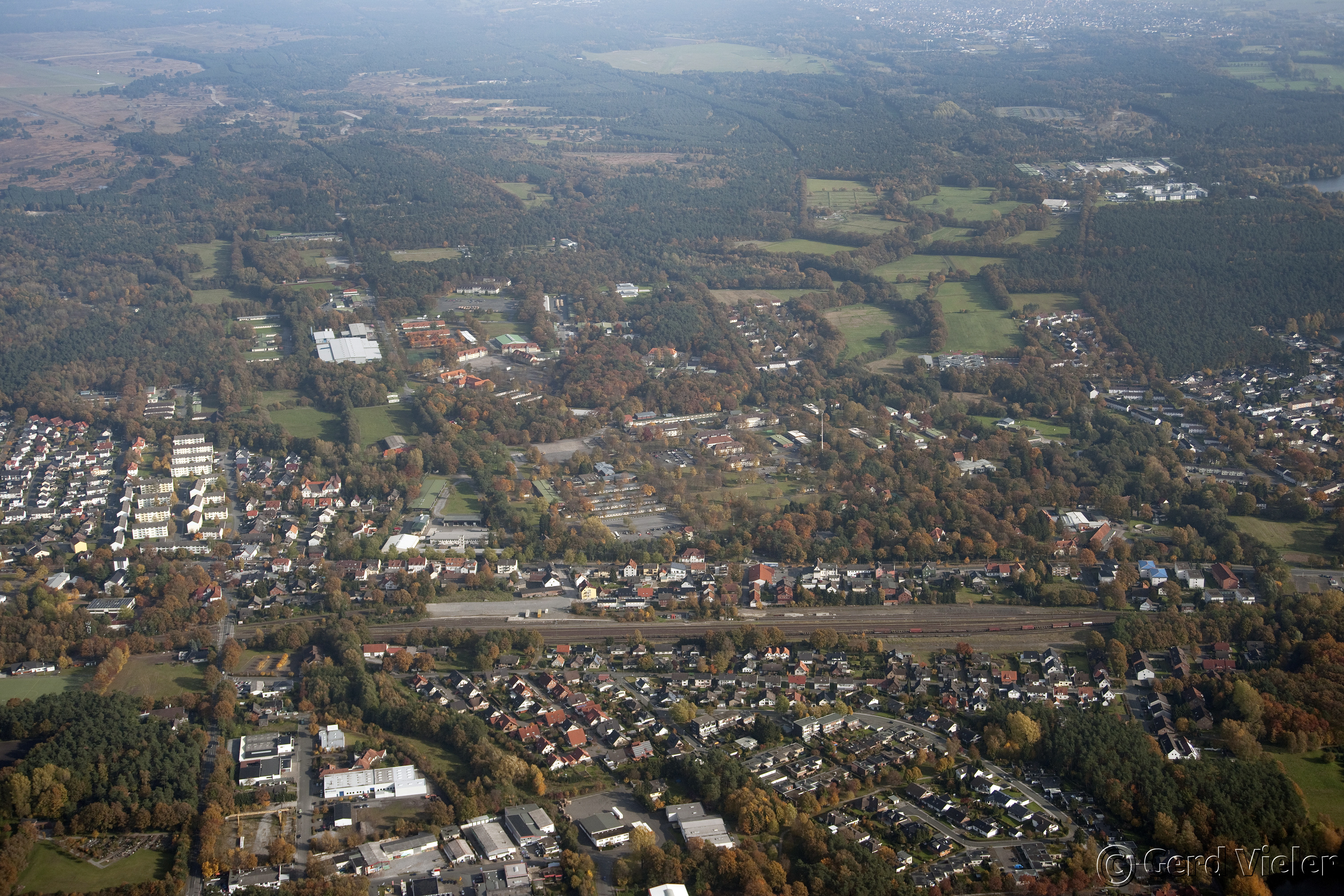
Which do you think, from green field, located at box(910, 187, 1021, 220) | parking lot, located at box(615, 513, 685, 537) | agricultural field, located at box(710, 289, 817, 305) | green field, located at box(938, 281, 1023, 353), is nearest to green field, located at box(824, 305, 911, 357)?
green field, located at box(938, 281, 1023, 353)

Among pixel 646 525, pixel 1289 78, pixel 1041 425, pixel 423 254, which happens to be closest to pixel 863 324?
pixel 1041 425

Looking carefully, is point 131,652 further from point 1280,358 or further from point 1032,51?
point 1032,51

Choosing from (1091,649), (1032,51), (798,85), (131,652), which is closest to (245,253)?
(131,652)

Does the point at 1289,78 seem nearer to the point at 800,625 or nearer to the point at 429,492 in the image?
the point at 800,625

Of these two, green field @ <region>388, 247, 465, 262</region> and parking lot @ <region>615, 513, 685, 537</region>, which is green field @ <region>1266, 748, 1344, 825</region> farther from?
green field @ <region>388, 247, 465, 262</region>

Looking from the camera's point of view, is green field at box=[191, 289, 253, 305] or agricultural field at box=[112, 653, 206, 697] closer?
agricultural field at box=[112, 653, 206, 697]
